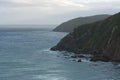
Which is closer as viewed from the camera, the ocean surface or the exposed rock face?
the ocean surface

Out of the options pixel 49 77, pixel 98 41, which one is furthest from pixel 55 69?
pixel 98 41

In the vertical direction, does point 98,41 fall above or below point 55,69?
above

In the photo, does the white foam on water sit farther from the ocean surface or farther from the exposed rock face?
the exposed rock face

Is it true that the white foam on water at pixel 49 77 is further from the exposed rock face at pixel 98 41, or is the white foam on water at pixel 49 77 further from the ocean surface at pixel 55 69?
the exposed rock face at pixel 98 41

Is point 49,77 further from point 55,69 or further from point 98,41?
point 98,41

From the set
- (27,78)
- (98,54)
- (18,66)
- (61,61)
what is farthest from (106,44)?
(27,78)

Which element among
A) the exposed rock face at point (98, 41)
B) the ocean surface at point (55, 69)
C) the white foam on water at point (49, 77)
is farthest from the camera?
the exposed rock face at point (98, 41)

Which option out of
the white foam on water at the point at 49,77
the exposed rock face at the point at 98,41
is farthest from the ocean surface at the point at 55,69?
the exposed rock face at the point at 98,41

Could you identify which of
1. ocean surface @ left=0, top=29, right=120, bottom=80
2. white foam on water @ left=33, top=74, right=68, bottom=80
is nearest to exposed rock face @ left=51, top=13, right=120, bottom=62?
ocean surface @ left=0, top=29, right=120, bottom=80

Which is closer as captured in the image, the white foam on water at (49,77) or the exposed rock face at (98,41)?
the white foam on water at (49,77)
